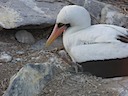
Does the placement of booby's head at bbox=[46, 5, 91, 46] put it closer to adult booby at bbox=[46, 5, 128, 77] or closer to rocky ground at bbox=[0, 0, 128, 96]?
adult booby at bbox=[46, 5, 128, 77]

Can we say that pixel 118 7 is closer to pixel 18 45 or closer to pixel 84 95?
pixel 18 45

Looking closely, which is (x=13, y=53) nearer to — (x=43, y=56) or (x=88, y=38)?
(x=43, y=56)

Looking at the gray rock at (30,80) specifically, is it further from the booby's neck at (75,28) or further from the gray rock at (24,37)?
the gray rock at (24,37)

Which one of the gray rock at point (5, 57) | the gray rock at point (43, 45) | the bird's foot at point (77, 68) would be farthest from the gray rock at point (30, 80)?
the gray rock at point (43, 45)

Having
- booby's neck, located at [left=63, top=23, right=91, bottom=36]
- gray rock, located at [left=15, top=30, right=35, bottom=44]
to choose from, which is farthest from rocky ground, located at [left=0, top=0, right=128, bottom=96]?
booby's neck, located at [left=63, top=23, right=91, bottom=36]

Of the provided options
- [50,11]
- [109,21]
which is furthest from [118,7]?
[50,11]

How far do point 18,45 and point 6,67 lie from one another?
39 cm

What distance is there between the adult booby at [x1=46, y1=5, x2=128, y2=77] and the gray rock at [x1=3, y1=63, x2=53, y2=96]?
277mm

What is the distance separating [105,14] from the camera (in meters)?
4.10

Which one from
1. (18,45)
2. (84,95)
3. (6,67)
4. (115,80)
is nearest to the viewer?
(84,95)

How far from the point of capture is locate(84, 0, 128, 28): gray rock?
158 inches

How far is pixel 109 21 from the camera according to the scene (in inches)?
160

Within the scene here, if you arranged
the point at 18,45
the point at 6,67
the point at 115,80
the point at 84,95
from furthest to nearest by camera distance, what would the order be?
the point at 18,45 → the point at 6,67 → the point at 115,80 → the point at 84,95

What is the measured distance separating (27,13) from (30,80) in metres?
1.07
